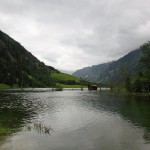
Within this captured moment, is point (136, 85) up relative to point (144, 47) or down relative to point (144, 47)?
down

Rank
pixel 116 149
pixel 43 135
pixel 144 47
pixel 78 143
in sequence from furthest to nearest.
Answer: pixel 144 47 → pixel 43 135 → pixel 78 143 → pixel 116 149

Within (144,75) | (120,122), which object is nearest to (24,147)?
(120,122)

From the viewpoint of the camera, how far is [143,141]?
36219 mm

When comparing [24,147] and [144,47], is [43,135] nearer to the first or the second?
[24,147]

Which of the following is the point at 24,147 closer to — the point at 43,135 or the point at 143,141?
the point at 43,135

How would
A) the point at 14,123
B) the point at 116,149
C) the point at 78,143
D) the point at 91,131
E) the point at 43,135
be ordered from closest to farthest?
the point at 116,149
the point at 78,143
the point at 43,135
the point at 91,131
the point at 14,123

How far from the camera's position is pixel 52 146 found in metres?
33.4

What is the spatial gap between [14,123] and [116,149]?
26.2m

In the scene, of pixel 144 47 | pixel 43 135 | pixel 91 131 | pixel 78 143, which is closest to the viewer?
pixel 78 143

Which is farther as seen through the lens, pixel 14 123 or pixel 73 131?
pixel 14 123

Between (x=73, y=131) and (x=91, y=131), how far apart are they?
333cm

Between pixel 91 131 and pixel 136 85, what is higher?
pixel 136 85

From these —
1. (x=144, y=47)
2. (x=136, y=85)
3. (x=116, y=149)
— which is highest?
(x=144, y=47)

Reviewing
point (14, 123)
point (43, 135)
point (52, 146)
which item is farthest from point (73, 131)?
point (14, 123)
